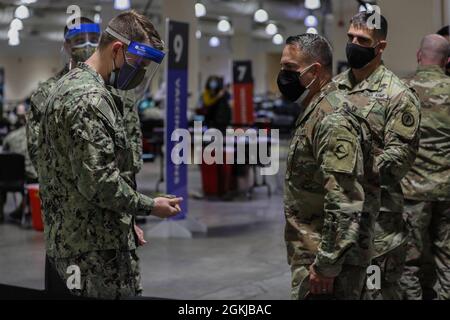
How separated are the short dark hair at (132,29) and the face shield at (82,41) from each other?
4.34ft

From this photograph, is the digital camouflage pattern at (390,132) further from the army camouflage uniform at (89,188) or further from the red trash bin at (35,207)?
the red trash bin at (35,207)

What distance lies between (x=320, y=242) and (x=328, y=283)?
15 cm

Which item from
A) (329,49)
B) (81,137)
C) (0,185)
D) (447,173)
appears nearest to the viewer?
(81,137)

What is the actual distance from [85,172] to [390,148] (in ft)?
5.09

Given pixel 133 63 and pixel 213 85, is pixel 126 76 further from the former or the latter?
pixel 213 85

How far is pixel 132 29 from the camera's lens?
8.28 feet

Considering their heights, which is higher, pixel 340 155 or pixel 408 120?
pixel 408 120

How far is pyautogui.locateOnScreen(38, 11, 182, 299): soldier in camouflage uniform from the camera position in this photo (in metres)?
2.39

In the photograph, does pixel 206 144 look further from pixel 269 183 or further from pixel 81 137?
pixel 81 137

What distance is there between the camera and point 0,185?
8281mm

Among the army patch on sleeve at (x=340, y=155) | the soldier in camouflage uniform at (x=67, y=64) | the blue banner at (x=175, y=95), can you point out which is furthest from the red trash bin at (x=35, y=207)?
the army patch on sleeve at (x=340, y=155)

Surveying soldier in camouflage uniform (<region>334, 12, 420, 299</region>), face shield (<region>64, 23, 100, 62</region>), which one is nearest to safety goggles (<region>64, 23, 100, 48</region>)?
face shield (<region>64, 23, 100, 62</region>)

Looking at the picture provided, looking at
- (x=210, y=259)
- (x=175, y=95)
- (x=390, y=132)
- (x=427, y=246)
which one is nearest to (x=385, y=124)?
(x=390, y=132)
